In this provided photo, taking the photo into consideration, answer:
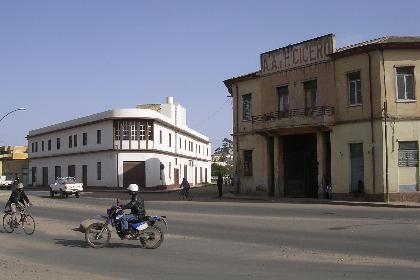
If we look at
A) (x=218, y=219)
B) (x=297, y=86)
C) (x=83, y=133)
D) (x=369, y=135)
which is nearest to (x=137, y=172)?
(x=83, y=133)

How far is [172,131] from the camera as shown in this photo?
2451 inches

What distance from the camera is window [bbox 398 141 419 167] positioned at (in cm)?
3014

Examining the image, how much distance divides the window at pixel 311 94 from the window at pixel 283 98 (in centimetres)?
167

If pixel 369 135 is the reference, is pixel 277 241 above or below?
below

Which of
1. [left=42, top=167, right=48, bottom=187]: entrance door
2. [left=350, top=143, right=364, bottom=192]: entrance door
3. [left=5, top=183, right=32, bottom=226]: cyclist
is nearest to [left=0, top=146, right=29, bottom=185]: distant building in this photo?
[left=42, top=167, right=48, bottom=187]: entrance door

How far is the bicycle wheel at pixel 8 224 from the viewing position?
17441 mm

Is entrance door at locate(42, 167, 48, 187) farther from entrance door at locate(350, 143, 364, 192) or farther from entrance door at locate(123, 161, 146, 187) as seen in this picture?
entrance door at locate(350, 143, 364, 192)

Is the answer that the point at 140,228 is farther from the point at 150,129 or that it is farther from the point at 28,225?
the point at 150,129

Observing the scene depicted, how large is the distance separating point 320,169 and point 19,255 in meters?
23.9

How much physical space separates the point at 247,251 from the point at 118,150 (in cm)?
4155

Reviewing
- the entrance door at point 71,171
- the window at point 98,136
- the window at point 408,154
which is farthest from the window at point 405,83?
the entrance door at point 71,171

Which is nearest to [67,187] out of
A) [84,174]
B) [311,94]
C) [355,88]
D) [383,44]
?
[84,174]

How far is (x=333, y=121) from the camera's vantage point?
32.4 meters

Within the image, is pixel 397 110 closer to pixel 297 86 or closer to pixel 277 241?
pixel 297 86
